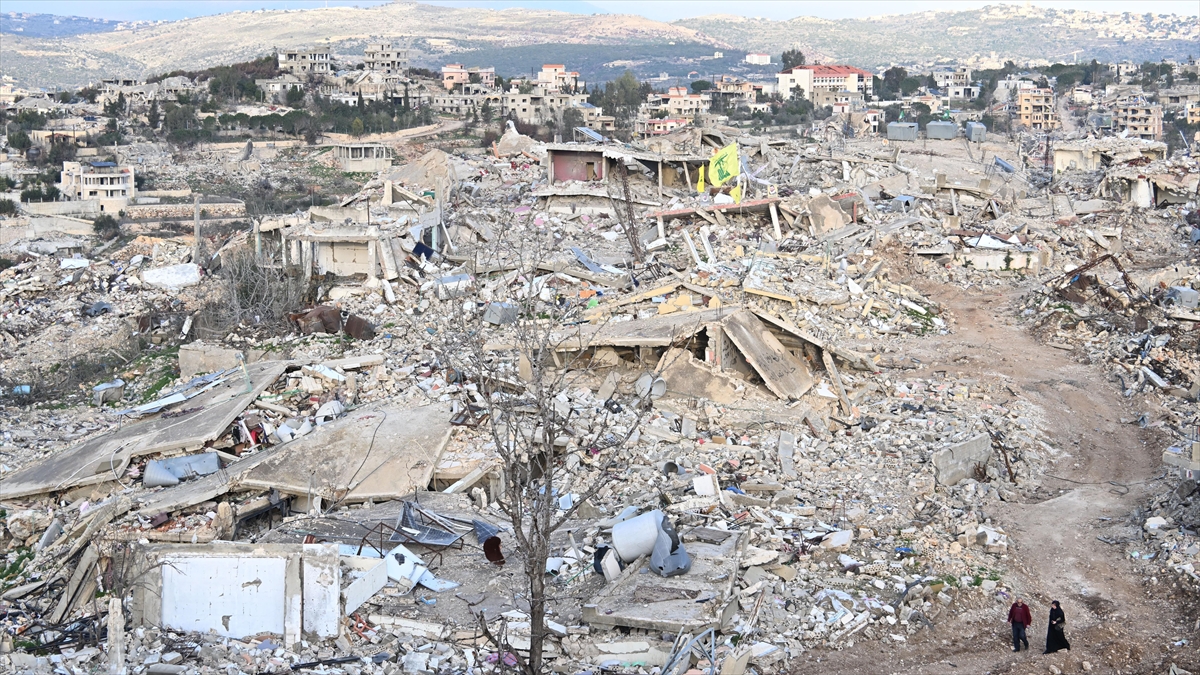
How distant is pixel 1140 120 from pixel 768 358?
140ft

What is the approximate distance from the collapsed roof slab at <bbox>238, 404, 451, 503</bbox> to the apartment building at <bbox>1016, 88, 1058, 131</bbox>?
4863 cm

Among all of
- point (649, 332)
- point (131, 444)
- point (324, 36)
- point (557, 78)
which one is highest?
point (324, 36)

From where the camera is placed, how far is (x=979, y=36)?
175375 millimetres

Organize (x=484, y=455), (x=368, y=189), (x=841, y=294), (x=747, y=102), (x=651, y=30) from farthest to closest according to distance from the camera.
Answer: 1. (x=651, y=30)
2. (x=747, y=102)
3. (x=368, y=189)
4. (x=841, y=294)
5. (x=484, y=455)

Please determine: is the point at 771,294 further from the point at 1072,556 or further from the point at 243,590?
the point at 243,590

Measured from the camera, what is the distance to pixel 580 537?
24.4 ft

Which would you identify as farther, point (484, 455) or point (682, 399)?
point (682, 399)

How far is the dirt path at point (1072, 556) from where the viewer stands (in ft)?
20.5

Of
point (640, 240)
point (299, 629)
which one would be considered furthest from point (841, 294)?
point (299, 629)

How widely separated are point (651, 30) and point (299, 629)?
6940 inches

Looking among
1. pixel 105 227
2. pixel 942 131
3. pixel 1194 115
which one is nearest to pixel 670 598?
pixel 105 227

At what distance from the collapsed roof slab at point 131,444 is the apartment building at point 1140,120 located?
42.7 m

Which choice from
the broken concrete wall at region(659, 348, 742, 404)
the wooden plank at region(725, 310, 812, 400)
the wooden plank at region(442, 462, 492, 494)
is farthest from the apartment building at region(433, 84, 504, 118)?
the wooden plank at region(442, 462, 492, 494)

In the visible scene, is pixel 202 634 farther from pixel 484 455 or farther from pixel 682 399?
pixel 682 399
